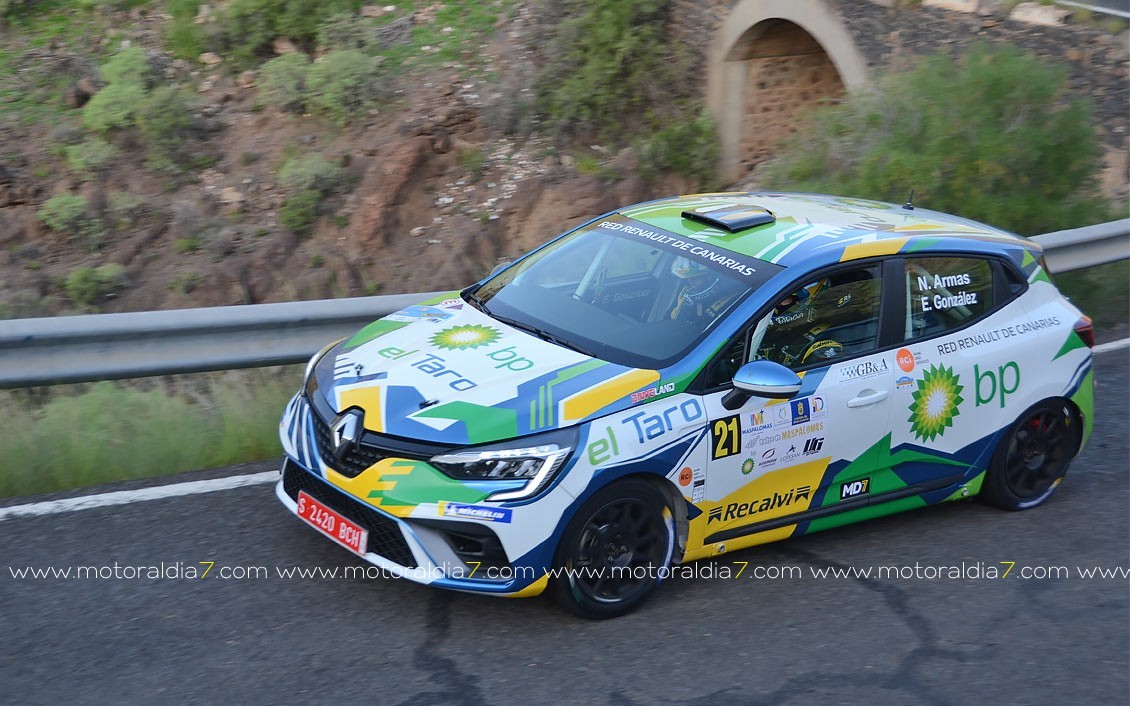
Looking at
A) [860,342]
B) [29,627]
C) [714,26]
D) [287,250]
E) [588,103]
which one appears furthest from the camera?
[714,26]

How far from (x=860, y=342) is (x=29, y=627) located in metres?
3.68

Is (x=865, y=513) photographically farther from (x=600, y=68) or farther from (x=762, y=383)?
(x=600, y=68)

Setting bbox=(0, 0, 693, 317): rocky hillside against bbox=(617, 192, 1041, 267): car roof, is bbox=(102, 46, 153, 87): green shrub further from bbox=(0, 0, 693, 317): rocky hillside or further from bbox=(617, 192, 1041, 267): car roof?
bbox=(617, 192, 1041, 267): car roof

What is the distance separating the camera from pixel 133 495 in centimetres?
548

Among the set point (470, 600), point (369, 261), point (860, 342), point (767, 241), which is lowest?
point (369, 261)

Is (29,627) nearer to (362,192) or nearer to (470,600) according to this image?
(470,600)

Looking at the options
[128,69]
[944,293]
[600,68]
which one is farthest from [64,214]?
[944,293]

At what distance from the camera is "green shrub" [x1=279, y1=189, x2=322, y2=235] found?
16.5 metres

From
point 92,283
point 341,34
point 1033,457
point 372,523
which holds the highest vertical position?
point 341,34

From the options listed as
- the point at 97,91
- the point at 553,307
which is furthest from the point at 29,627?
the point at 97,91

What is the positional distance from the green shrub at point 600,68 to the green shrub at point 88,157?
6.55 metres

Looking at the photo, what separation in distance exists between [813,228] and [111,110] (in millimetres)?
14302

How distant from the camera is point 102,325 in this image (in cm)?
586

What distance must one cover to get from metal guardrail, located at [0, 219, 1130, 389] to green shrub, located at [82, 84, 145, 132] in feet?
39.5
